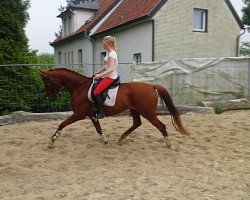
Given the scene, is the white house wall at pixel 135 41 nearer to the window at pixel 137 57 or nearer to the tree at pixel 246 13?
the window at pixel 137 57

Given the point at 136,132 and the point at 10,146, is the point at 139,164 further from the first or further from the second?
the point at 10,146

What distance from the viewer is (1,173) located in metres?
5.50

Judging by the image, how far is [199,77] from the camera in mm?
12898

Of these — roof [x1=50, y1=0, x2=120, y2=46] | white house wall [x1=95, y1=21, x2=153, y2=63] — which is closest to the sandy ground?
white house wall [x1=95, y1=21, x2=153, y2=63]

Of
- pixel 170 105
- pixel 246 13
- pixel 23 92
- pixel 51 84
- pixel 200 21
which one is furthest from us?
pixel 246 13

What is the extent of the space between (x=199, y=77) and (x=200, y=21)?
32.8 feet

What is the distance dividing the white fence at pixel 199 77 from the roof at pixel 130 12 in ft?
21.9

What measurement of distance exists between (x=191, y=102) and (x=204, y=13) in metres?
11.1

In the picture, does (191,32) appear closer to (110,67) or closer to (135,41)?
(135,41)

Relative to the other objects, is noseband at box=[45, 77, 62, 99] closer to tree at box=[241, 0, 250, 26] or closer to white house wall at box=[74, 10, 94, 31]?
white house wall at box=[74, 10, 94, 31]

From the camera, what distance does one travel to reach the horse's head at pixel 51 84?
265 inches

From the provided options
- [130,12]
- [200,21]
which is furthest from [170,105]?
[200,21]

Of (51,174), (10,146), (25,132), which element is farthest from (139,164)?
(25,132)

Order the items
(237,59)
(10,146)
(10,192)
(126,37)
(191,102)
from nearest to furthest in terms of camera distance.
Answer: (10,192)
(10,146)
(191,102)
(237,59)
(126,37)
